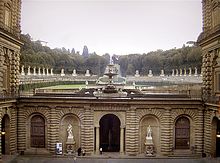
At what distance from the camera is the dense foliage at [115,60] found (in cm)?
8762

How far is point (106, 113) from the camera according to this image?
117 feet

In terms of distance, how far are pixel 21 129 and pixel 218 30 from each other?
20592mm

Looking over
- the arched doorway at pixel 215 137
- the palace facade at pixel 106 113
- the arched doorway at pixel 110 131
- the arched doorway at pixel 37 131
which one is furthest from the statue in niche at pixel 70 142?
the arched doorway at pixel 215 137

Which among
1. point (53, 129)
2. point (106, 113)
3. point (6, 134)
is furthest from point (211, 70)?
point (6, 134)

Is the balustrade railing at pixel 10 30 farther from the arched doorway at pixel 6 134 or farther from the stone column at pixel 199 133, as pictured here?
the stone column at pixel 199 133

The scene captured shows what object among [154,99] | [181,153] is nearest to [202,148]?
[181,153]

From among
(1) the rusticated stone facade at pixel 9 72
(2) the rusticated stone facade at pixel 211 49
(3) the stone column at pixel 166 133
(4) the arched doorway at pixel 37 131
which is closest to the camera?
(1) the rusticated stone facade at pixel 9 72

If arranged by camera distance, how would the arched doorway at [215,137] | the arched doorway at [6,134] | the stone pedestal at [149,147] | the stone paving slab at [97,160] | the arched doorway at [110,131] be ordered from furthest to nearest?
the arched doorway at [110,131] → the stone pedestal at [149,147] → the arched doorway at [6,134] → the arched doorway at [215,137] → the stone paving slab at [97,160]

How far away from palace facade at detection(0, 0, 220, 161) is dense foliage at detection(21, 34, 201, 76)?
3917cm

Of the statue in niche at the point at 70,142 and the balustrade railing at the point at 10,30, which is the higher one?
the balustrade railing at the point at 10,30

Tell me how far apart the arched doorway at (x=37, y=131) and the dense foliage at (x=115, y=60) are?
39177mm

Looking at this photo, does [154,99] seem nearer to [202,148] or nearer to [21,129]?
[202,148]

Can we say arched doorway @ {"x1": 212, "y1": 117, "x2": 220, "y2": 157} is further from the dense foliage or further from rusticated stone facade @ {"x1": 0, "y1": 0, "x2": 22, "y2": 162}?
the dense foliage

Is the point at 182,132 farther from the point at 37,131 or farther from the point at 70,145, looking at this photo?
the point at 37,131
